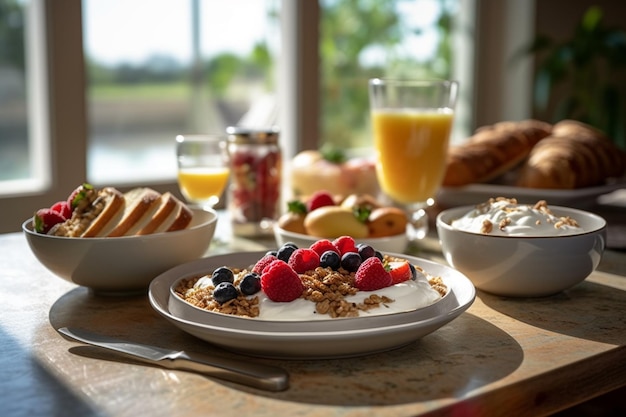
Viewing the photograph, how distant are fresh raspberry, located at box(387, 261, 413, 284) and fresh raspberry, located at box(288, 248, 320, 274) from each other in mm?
95

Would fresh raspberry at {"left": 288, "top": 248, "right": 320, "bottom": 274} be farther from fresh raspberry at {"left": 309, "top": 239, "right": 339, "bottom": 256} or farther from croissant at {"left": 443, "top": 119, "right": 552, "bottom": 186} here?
croissant at {"left": 443, "top": 119, "right": 552, "bottom": 186}

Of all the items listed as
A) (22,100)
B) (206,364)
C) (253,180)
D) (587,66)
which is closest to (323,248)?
(206,364)

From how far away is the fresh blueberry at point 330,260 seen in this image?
0.98m

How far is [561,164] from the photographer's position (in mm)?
1965

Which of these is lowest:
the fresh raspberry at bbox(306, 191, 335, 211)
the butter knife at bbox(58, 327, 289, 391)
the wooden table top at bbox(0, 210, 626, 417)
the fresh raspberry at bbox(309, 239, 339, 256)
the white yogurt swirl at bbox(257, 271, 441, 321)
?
the wooden table top at bbox(0, 210, 626, 417)

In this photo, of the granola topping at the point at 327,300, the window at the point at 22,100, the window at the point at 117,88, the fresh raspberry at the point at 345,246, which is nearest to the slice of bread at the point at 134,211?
the granola topping at the point at 327,300

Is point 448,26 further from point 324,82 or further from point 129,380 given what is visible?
point 129,380

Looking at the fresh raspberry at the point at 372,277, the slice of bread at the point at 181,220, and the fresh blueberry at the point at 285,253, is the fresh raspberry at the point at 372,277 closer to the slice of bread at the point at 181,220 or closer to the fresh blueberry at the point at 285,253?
the fresh blueberry at the point at 285,253

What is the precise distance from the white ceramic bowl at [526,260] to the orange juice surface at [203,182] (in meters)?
0.67

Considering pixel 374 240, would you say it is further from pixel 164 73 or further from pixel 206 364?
pixel 164 73

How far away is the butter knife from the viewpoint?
0.81 m

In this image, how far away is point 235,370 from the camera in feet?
2.70

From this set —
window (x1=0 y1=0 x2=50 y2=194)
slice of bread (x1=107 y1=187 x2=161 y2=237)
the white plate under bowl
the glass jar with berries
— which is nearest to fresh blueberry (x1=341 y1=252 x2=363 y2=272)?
the white plate under bowl

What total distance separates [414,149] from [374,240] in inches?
15.7
